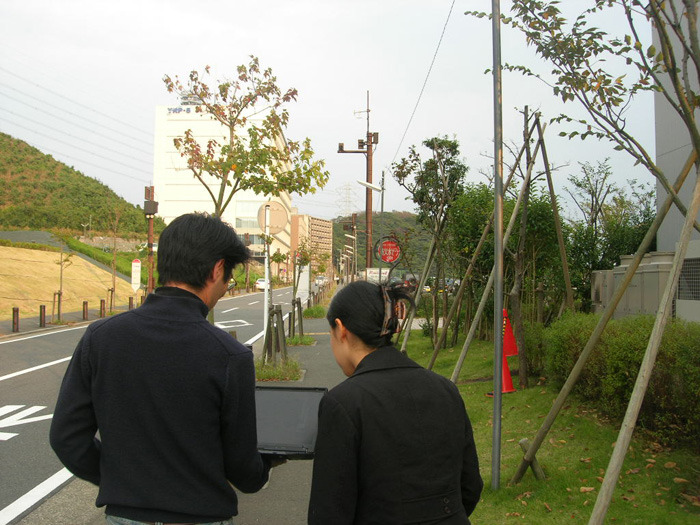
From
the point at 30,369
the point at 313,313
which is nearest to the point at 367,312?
the point at 30,369

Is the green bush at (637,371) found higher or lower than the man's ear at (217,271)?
lower

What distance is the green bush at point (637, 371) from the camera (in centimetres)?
473

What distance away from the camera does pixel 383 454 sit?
1.73 m

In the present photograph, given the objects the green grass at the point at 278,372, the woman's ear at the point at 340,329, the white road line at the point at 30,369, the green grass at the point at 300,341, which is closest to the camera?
the woman's ear at the point at 340,329

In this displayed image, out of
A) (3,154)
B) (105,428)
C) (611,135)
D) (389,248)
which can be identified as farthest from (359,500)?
(3,154)

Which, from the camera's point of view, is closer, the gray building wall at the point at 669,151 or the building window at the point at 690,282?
the building window at the point at 690,282

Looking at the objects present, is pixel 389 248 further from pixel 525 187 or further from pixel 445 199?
pixel 525 187

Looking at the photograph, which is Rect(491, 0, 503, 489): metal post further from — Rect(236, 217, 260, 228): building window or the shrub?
Rect(236, 217, 260, 228): building window

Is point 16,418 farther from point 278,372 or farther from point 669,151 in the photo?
point 669,151

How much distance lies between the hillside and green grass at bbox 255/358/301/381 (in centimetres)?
4610

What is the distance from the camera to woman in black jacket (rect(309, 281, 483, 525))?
1.72 meters

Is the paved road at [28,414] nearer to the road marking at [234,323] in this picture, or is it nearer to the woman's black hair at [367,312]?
the road marking at [234,323]

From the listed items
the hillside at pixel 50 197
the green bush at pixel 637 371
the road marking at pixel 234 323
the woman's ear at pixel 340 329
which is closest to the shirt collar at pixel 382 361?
the woman's ear at pixel 340 329

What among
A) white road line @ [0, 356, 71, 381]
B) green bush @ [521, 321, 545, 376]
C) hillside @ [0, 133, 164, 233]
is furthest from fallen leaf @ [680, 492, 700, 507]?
hillside @ [0, 133, 164, 233]
